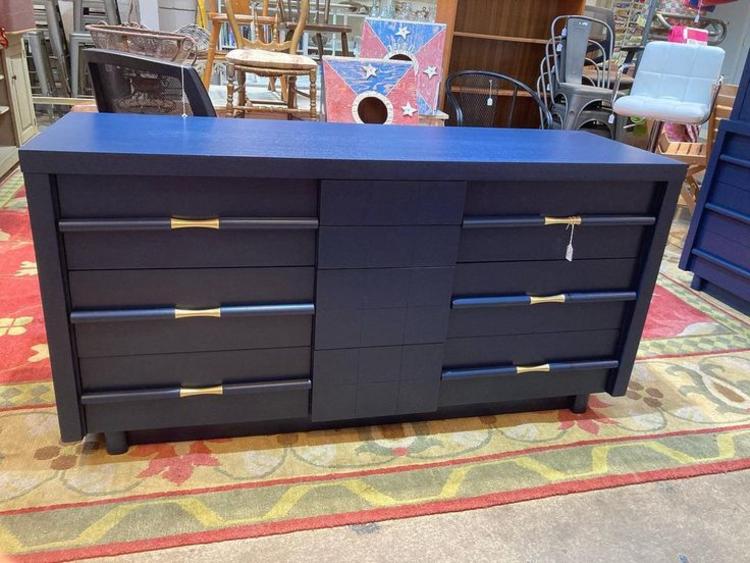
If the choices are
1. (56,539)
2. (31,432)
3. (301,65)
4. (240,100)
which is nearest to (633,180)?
(56,539)

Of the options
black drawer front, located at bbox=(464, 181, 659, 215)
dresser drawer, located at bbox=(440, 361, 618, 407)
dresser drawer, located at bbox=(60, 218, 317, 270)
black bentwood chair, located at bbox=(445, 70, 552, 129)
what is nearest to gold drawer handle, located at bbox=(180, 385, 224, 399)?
dresser drawer, located at bbox=(60, 218, 317, 270)

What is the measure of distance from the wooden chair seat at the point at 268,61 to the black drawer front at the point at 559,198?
242 centimetres

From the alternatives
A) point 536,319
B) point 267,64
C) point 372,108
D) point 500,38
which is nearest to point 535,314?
point 536,319

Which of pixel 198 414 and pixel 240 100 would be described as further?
pixel 240 100

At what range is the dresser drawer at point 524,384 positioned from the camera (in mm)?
1561

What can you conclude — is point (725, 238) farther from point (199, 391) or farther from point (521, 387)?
point (199, 391)

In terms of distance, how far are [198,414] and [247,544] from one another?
0.34m

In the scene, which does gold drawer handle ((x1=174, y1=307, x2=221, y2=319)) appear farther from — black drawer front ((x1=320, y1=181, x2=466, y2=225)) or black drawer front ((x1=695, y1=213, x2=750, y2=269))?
black drawer front ((x1=695, y1=213, x2=750, y2=269))

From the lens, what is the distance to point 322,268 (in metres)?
1.33

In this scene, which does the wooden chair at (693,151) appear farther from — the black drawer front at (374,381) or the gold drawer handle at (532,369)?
the black drawer front at (374,381)

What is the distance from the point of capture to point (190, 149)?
121cm

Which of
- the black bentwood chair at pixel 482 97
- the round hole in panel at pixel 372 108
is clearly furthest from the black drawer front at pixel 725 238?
the black bentwood chair at pixel 482 97

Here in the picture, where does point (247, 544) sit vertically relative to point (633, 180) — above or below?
below

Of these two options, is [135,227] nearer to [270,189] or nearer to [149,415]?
[270,189]
